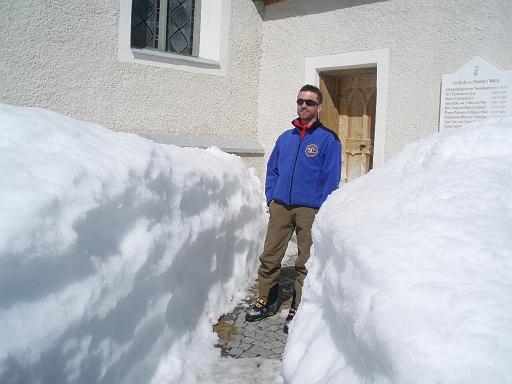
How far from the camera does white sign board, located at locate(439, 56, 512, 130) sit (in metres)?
4.18

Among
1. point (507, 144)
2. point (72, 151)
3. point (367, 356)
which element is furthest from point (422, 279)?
point (72, 151)

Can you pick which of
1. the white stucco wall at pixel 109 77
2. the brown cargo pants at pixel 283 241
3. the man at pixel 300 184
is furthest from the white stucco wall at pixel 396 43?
the brown cargo pants at pixel 283 241

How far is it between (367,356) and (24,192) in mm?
1317

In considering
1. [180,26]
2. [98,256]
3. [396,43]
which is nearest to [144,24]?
[180,26]

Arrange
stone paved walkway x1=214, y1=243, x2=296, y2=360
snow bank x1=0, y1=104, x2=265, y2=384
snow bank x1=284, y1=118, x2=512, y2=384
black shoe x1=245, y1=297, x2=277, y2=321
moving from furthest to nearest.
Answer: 1. black shoe x1=245, y1=297, x2=277, y2=321
2. stone paved walkway x1=214, y1=243, x2=296, y2=360
3. snow bank x1=0, y1=104, x2=265, y2=384
4. snow bank x1=284, y1=118, x2=512, y2=384

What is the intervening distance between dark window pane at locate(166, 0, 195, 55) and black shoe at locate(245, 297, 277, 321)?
375 centimetres

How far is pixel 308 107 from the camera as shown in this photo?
3381mm

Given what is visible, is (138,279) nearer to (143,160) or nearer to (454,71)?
(143,160)

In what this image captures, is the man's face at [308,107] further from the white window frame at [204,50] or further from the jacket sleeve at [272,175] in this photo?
the white window frame at [204,50]

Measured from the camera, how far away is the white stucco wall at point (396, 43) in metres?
4.38

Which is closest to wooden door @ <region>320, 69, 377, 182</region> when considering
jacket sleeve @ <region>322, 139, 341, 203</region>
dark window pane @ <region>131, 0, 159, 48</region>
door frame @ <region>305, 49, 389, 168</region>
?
door frame @ <region>305, 49, 389, 168</region>

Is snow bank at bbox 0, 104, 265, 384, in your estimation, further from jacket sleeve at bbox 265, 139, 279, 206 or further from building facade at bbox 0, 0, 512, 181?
building facade at bbox 0, 0, 512, 181

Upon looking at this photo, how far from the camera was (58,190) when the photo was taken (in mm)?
1785

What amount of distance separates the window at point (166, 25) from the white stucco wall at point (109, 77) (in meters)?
0.57
